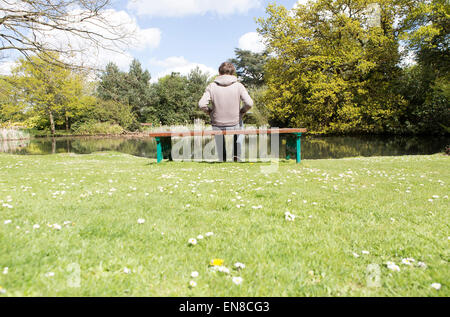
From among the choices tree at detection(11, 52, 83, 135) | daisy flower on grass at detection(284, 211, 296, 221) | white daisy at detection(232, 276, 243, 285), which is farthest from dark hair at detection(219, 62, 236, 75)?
tree at detection(11, 52, 83, 135)

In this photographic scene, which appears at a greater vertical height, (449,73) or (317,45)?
(317,45)

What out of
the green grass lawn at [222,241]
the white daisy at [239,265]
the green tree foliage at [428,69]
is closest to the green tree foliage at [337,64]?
the green tree foliage at [428,69]

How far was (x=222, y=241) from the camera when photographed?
9.49 ft

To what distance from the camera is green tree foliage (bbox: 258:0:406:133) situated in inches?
904

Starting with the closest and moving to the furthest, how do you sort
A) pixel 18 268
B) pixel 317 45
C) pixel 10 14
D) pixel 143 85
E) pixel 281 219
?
1. pixel 18 268
2. pixel 281 219
3. pixel 10 14
4. pixel 317 45
5. pixel 143 85

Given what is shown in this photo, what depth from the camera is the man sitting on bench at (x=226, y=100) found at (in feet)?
28.8

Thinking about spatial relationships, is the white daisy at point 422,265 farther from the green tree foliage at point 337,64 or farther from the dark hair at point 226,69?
the green tree foliage at point 337,64

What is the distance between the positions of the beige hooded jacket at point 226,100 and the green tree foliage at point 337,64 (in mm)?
15606

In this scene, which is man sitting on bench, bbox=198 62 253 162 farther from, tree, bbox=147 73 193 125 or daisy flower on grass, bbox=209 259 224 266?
tree, bbox=147 73 193 125

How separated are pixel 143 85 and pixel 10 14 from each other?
128ft
